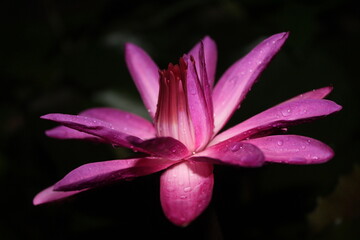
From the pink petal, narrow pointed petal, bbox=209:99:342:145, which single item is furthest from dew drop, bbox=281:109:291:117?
the pink petal

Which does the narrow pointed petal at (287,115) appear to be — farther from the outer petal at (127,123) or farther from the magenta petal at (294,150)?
the outer petal at (127,123)

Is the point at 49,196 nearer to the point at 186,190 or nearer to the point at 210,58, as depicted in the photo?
the point at 186,190

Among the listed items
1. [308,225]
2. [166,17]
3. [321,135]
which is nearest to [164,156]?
[308,225]

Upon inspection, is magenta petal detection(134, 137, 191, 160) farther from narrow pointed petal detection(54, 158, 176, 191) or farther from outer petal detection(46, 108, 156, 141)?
outer petal detection(46, 108, 156, 141)

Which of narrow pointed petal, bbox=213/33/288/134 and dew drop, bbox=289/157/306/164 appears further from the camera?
narrow pointed petal, bbox=213/33/288/134

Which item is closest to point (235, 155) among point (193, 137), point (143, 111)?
point (193, 137)

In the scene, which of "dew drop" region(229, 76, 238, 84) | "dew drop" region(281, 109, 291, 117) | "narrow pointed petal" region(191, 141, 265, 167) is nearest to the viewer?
"narrow pointed petal" region(191, 141, 265, 167)

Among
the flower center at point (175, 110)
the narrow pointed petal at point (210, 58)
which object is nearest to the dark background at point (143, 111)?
the narrow pointed petal at point (210, 58)
